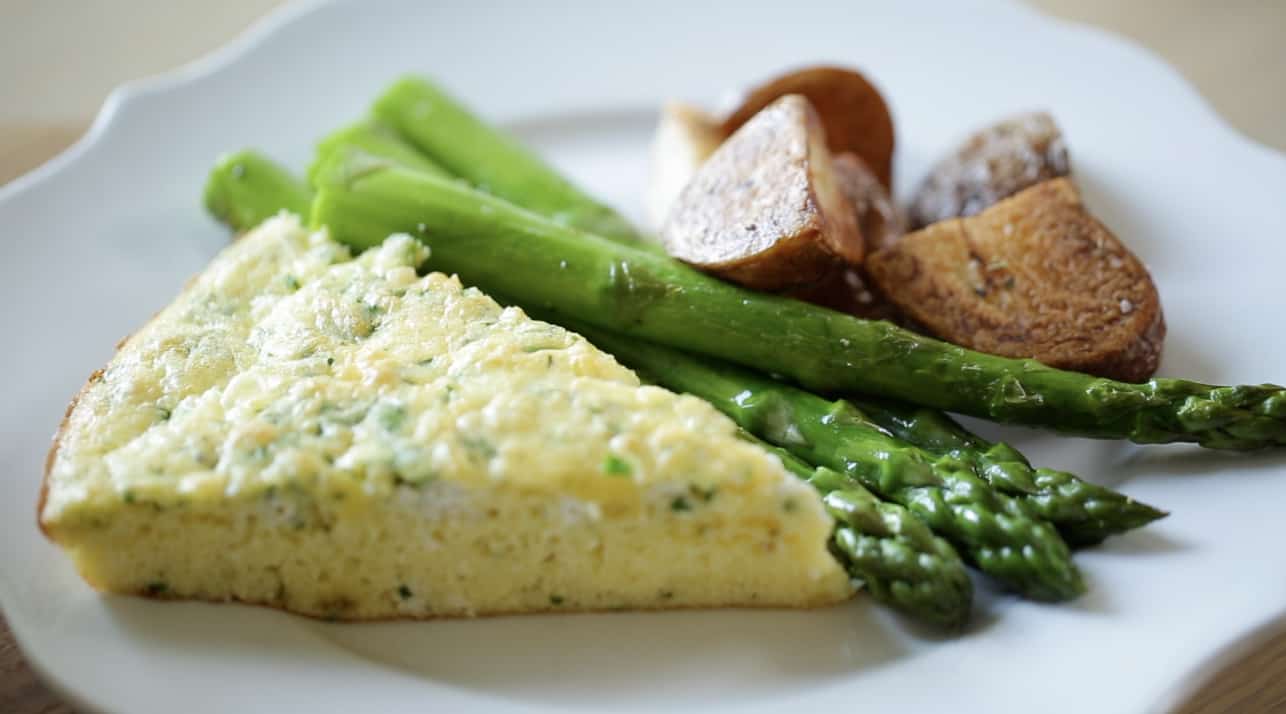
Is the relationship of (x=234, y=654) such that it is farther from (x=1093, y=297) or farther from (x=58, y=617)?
(x=1093, y=297)

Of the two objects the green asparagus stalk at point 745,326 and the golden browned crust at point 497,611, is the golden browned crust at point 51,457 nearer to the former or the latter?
the golden browned crust at point 497,611

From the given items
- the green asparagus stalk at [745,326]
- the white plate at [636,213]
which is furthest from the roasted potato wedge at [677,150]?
the green asparagus stalk at [745,326]

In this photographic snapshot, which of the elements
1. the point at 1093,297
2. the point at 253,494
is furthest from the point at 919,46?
the point at 253,494

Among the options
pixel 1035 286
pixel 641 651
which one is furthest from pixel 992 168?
pixel 641 651

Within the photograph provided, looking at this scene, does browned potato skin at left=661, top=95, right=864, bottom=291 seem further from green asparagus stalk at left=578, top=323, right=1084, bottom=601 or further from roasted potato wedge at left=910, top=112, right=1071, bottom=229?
roasted potato wedge at left=910, top=112, right=1071, bottom=229

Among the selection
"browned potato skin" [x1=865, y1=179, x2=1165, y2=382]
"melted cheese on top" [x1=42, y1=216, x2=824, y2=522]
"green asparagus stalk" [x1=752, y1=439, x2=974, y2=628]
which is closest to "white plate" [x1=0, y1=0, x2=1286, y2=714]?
"green asparagus stalk" [x1=752, y1=439, x2=974, y2=628]

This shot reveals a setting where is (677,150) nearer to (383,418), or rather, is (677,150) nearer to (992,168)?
(992,168)
